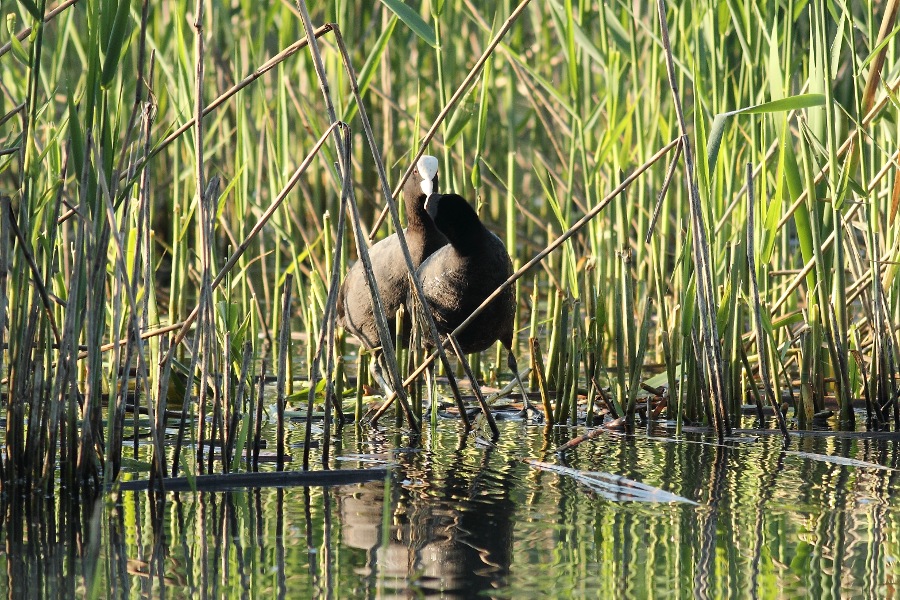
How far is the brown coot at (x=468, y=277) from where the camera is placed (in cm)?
335

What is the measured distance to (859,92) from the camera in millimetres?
2695

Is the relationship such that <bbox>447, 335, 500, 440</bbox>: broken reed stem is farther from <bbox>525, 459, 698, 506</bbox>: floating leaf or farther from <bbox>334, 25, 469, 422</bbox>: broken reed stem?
<bbox>525, 459, 698, 506</bbox>: floating leaf

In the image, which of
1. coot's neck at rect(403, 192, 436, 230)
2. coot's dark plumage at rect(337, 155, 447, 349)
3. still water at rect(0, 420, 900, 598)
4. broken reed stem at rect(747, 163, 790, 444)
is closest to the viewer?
still water at rect(0, 420, 900, 598)

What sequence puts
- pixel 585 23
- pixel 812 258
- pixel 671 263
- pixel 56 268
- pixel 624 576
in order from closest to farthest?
pixel 624 576 → pixel 56 268 → pixel 812 258 → pixel 585 23 → pixel 671 263

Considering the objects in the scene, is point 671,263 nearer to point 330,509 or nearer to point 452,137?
point 452,137

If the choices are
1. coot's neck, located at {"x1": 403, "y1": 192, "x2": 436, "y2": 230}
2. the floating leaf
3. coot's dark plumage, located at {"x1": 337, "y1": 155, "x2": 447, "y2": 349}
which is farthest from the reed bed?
the floating leaf

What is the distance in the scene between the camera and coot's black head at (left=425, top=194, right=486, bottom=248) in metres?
3.28

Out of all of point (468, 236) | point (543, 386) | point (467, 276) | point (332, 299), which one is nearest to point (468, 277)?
point (467, 276)

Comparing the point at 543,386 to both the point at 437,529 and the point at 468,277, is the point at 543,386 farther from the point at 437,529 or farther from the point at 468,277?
the point at 437,529

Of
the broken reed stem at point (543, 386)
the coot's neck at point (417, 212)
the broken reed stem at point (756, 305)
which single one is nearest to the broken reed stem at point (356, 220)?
the broken reed stem at point (543, 386)

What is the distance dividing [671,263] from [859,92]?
3.50 m

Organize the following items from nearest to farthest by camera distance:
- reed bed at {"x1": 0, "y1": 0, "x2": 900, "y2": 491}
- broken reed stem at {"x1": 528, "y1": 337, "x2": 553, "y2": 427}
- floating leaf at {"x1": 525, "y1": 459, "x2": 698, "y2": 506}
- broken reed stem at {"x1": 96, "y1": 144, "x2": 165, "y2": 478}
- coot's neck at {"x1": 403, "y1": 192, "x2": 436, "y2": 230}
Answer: broken reed stem at {"x1": 96, "y1": 144, "x2": 165, "y2": 478} < reed bed at {"x1": 0, "y1": 0, "x2": 900, "y2": 491} < floating leaf at {"x1": 525, "y1": 459, "x2": 698, "y2": 506} < broken reed stem at {"x1": 528, "y1": 337, "x2": 553, "y2": 427} < coot's neck at {"x1": 403, "y1": 192, "x2": 436, "y2": 230}

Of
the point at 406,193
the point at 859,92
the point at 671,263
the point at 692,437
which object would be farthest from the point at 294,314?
the point at 859,92

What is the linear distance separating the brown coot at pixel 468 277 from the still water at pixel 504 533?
0.78 meters
